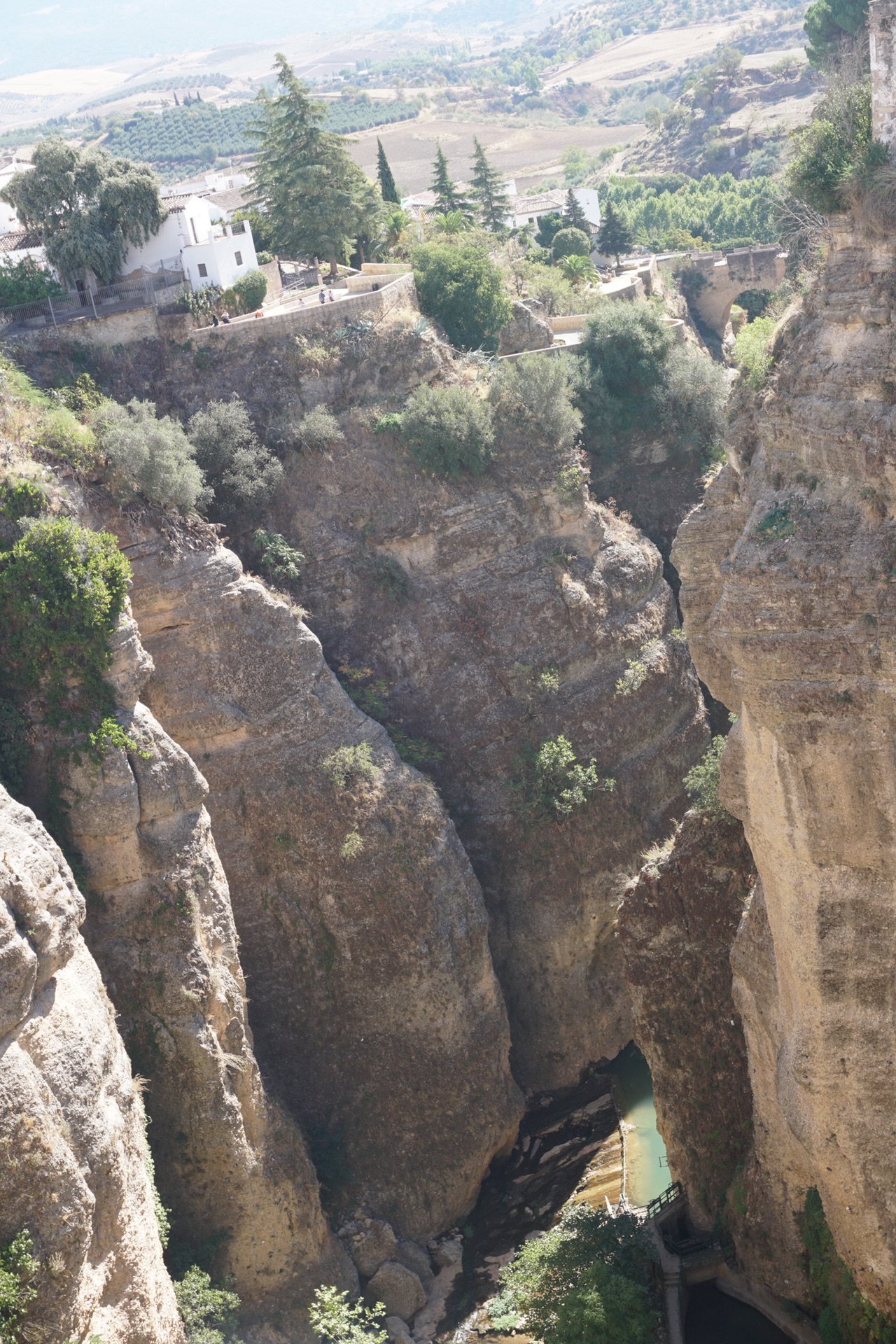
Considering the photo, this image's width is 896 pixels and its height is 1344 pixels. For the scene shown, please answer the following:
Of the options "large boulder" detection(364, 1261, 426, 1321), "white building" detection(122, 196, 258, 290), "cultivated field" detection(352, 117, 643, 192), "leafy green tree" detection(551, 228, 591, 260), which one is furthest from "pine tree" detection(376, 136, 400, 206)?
"cultivated field" detection(352, 117, 643, 192)

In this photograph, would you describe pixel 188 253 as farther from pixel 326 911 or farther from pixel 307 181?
pixel 326 911

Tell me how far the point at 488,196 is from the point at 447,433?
20.1 m

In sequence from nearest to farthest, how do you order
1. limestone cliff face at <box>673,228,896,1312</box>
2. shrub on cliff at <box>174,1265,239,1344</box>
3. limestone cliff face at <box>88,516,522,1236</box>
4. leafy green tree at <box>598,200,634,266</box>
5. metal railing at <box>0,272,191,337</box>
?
limestone cliff face at <box>673,228,896,1312</box> < shrub on cliff at <box>174,1265,239,1344</box> < limestone cliff face at <box>88,516,522,1236</box> < metal railing at <box>0,272,191,337</box> < leafy green tree at <box>598,200,634,266</box>

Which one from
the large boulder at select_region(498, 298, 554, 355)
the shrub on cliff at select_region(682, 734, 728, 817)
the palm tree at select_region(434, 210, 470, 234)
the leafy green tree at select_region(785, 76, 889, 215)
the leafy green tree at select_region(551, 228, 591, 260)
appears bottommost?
the shrub on cliff at select_region(682, 734, 728, 817)

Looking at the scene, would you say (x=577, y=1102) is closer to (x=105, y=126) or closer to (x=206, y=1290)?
(x=206, y=1290)

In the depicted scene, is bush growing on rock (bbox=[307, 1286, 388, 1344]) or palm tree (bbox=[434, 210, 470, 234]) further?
palm tree (bbox=[434, 210, 470, 234])

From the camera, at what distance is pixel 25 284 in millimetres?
32406

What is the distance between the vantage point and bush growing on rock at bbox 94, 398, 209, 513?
27078 mm

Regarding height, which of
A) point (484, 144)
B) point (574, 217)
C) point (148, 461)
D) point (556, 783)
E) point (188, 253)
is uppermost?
point (484, 144)

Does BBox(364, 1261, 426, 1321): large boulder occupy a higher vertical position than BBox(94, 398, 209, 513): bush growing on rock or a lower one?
lower

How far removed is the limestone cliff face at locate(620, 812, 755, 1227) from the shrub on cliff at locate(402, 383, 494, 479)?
482 inches

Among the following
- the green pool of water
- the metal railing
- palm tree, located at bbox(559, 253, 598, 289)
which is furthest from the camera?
palm tree, located at bbox(559, 253, 598, 289)

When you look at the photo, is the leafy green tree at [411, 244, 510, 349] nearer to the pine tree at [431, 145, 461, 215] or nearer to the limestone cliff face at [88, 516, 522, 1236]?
the pine tree at [431, 145, 461, 215]

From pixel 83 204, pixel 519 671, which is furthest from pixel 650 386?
pixel 83 204
